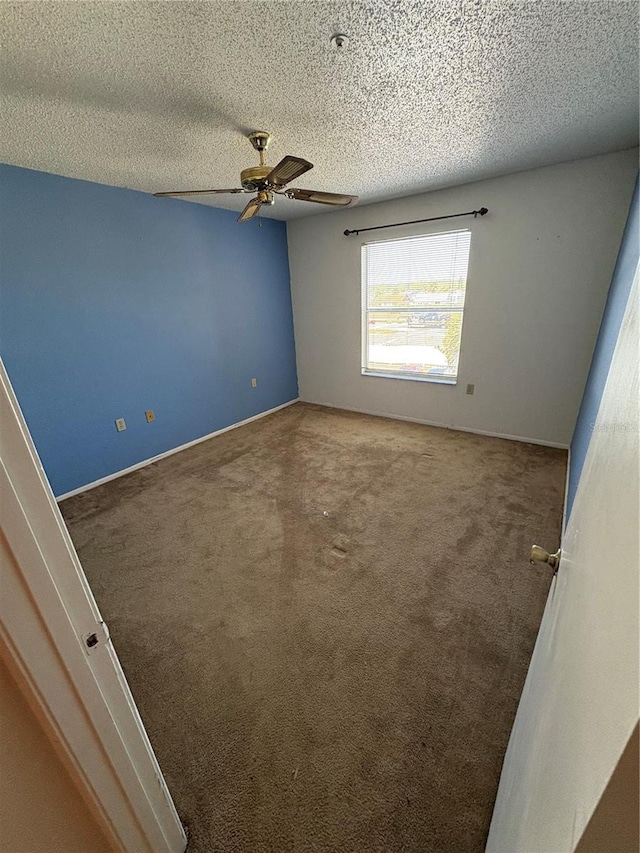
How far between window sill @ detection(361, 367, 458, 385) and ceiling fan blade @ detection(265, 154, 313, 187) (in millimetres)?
2497

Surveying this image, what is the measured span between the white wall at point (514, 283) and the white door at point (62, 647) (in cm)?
294

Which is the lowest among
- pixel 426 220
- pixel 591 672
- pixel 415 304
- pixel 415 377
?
pixel 415 377

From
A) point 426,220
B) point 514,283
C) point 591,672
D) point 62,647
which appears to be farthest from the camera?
point 426,220

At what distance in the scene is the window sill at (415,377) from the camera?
362 centimetres

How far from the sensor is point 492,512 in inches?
91.3

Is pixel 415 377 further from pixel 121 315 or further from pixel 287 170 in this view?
pixel 121 315

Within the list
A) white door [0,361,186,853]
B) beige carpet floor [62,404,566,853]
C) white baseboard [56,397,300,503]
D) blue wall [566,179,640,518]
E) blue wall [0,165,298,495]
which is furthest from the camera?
white baseboard [56,397,300,503]

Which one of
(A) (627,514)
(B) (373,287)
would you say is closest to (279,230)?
(B) (373,287)

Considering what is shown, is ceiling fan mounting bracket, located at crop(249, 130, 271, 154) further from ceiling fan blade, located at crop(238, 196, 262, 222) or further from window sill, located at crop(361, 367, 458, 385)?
window sill, located at crop(361, 367, 458, 385)

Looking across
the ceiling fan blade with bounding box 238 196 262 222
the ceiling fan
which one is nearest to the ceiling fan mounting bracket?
the ceiling fan

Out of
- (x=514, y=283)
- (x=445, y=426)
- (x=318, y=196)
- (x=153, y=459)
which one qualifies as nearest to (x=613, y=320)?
(x=514, y=283)

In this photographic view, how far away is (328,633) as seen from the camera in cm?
154

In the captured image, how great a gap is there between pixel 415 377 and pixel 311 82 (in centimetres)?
280

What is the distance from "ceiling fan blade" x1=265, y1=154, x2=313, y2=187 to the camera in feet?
4.92
